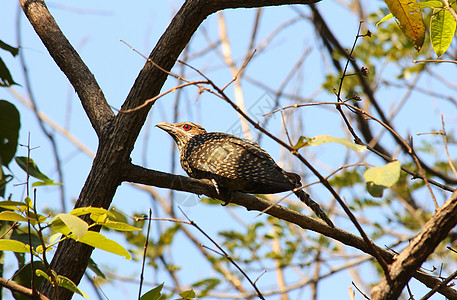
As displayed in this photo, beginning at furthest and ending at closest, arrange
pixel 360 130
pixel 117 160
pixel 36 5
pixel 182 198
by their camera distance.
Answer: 1. pixel 360 130
2. pixel 182 198
3. pixel 36 5
4. pixel 117 160

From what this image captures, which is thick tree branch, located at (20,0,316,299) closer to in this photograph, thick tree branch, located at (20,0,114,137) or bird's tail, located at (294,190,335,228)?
thick tree branch, located at (20,0,114,137)

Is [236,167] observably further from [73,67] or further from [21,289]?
[21,289]

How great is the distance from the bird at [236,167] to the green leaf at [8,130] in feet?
4.67

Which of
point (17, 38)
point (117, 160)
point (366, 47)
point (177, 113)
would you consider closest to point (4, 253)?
point (117, 160)

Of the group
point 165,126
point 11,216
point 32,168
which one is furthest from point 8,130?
point 165,126

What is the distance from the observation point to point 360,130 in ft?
21.3

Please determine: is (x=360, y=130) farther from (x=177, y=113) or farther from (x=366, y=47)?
(x=177, y=113)

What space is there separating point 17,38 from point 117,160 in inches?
99.9

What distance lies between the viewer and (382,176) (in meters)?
1.70

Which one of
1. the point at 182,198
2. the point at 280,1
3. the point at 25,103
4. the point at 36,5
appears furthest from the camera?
the point at 25,103

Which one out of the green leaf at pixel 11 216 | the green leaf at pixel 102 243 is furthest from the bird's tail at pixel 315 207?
the green leaf at pixel 11 216

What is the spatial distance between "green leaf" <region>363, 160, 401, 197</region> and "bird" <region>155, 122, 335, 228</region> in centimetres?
153

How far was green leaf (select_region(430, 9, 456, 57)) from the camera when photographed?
8.27 feet

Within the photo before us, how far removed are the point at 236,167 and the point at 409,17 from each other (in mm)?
1750
